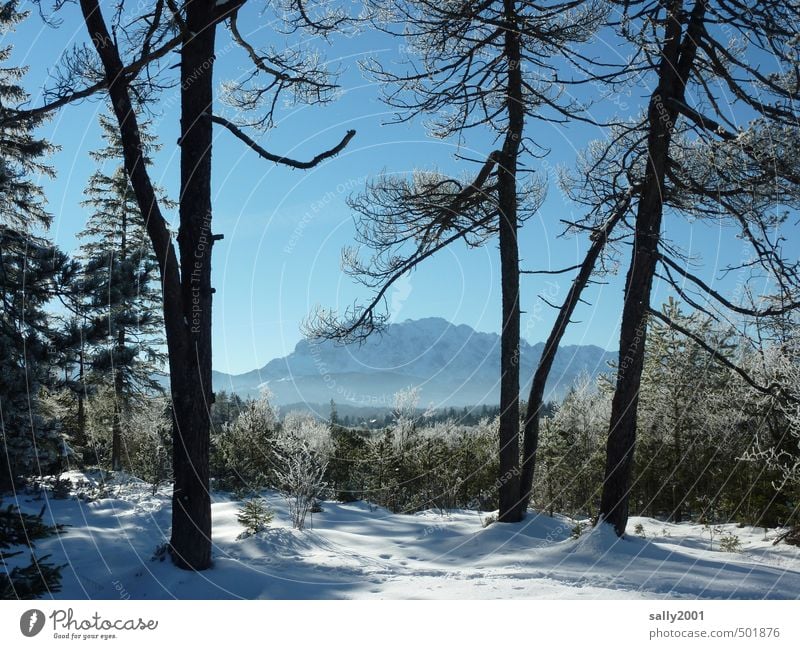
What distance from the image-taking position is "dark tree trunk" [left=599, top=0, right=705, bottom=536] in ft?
25.5

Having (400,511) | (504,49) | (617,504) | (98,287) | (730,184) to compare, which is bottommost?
(400,511)

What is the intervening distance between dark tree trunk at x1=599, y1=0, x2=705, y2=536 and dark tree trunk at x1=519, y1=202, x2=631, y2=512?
868 mm

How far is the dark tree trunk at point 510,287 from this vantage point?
9.90 meters

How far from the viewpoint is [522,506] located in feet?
32.9

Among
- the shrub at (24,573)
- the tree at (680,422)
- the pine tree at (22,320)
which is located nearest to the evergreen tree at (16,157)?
the pine tree at (22,320)

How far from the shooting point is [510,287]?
33.2ft

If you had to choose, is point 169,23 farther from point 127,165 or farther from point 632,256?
point 632,256

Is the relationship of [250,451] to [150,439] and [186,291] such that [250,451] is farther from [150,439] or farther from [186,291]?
[186,291]

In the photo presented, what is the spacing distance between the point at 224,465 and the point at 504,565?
1179 centimetres

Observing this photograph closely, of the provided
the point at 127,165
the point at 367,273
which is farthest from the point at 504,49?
the point at 127,165

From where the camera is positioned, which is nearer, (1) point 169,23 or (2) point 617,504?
(1) point 169,23

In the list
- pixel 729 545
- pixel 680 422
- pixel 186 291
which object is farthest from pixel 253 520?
pixel 680 422
